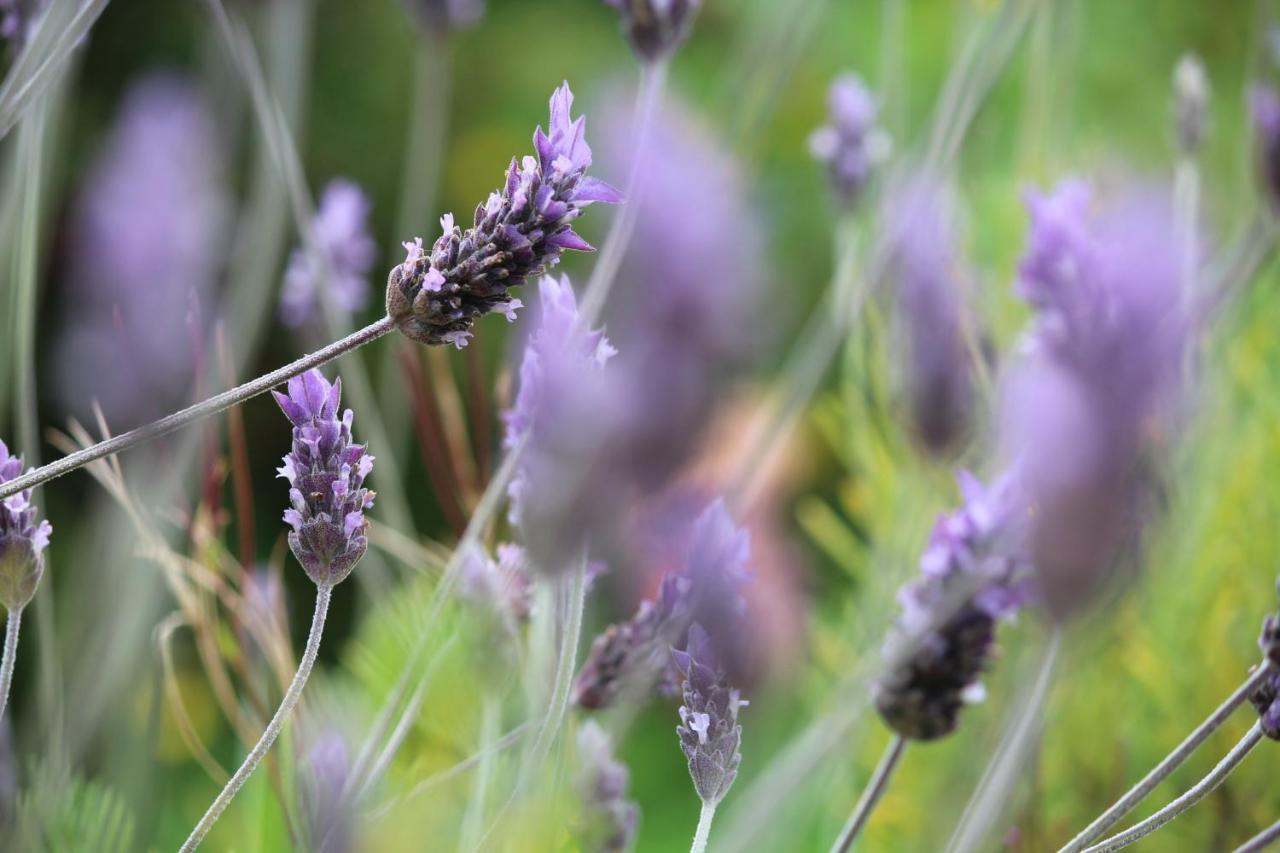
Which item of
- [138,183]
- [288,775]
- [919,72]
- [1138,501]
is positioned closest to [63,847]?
[288,775]

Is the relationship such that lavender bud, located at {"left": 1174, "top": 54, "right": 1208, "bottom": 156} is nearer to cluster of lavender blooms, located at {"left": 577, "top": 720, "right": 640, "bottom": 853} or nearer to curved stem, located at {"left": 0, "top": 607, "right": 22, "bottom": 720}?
cluster of lavender blooms, located at {"left": 577, "top": 720, "right": 640, "bottom": 853}

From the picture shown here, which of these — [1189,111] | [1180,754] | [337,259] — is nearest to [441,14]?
[337,259]

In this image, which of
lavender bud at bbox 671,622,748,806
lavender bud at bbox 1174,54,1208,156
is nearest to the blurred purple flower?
lavender bud at bbox 671,622,748,806

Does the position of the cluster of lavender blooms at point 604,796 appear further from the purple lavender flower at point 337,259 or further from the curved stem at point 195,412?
the purple lavender flower at point 337,259

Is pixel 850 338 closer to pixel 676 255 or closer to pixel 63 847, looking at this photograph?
pixel 63 847

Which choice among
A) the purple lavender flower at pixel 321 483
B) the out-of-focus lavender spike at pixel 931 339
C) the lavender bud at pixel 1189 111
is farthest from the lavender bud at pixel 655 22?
the lavender bud at pixel 1189 111
